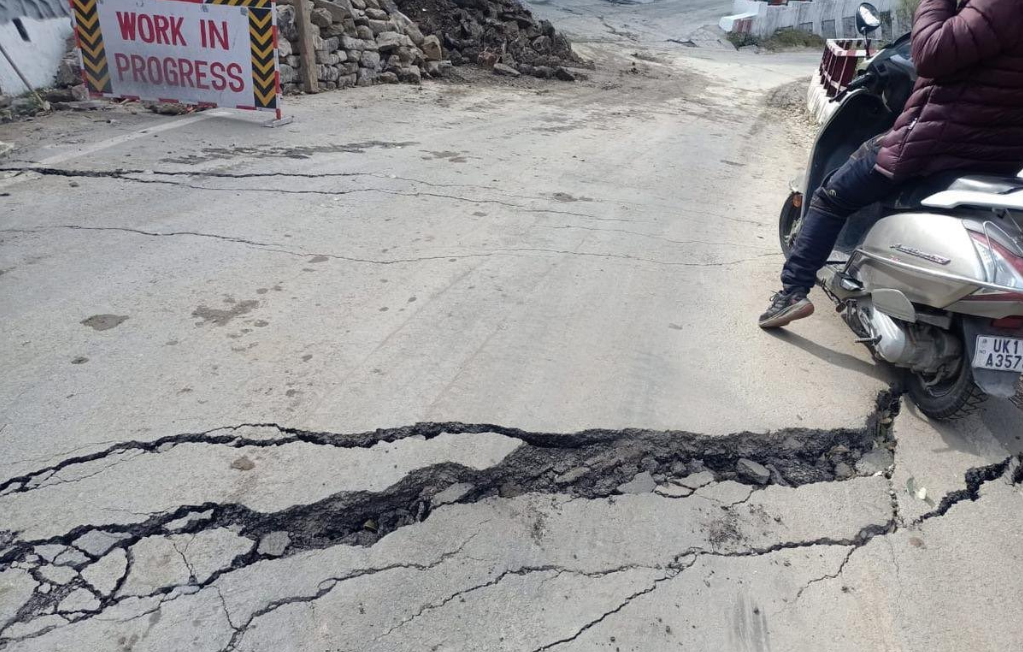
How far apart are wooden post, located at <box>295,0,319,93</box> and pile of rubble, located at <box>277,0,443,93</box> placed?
9 cm

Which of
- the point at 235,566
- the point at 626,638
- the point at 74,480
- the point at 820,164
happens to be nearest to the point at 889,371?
the point at 820,164

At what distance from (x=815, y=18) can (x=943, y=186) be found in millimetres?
29483

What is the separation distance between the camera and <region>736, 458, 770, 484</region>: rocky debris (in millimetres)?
2660

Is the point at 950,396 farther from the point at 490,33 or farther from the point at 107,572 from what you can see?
the point at 490,33

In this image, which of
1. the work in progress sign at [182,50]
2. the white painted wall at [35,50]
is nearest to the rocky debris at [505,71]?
the work in progress sign at [182,50]

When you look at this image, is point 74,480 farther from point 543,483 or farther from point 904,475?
point 904,475

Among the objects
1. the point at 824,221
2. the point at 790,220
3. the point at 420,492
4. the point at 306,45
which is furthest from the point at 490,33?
the point at 420,492

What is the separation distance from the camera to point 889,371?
137 inches

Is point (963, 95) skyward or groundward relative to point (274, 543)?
skyward

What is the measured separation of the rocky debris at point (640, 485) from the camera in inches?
99.8

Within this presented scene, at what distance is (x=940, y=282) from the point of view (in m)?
2.75

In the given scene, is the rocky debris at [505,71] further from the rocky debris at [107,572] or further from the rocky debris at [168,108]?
the rocky debris at [107,572]

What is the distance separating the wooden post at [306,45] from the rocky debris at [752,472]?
28.8 ft

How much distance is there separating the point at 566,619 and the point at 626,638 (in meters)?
0.18
